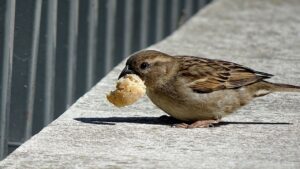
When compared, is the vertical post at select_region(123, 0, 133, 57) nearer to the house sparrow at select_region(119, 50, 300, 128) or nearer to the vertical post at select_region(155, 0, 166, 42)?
the vertical post at select_region(155, 0, 166, 42)

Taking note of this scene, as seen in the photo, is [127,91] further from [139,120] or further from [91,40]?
[91,40]

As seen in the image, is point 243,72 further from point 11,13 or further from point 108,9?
point 108,9

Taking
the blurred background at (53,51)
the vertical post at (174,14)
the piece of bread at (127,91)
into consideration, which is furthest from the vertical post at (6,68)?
the vertical post at (174,14)

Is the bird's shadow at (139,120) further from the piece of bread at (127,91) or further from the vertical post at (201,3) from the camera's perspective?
the vertical post at (201,3)

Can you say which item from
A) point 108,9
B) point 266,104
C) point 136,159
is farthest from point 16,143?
point 108,9

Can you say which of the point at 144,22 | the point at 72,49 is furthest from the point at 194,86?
the point at 144,22
